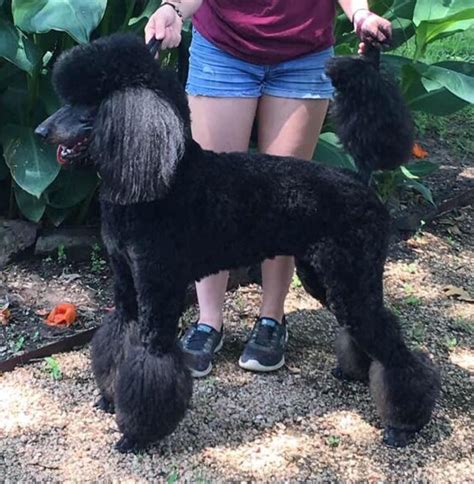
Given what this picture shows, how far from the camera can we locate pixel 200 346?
3.80 meters

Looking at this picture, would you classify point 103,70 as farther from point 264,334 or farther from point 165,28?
point 264,334

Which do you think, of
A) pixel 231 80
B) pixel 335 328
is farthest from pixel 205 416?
pixel 231 80

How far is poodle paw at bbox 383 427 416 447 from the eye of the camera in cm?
337

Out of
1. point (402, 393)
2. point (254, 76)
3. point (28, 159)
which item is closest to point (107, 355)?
point (402, 393)

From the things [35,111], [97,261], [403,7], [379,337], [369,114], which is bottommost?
[97,261]

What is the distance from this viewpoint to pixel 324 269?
322 centimetres

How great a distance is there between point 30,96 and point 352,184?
1982mm

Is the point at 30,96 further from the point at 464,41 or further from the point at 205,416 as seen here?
the point at 464,41

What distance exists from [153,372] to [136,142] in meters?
0.87

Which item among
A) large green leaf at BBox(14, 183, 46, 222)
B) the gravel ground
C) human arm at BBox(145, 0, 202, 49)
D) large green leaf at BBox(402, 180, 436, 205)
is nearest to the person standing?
human arm at BBox(145, 0, 202, 49)

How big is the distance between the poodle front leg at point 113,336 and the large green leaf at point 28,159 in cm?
108

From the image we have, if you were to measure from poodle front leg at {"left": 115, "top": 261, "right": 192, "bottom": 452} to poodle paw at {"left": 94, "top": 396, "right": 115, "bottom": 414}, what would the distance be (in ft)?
0.94

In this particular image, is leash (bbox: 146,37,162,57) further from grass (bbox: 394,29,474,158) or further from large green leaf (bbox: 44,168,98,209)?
grass (bbox: 394,29,474,158)

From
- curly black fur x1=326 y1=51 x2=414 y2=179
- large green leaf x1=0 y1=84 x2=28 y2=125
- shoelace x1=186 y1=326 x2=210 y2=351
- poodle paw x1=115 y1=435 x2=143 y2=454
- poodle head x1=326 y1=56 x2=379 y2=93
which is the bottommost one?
shoelace x1=186 y1=326 x2=210 y2=351
